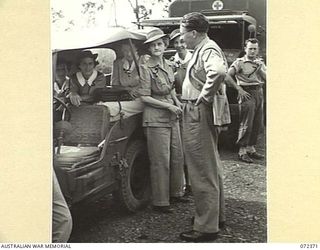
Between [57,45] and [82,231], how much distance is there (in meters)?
0.45

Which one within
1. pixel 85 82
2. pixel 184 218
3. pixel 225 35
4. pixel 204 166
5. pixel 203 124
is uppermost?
pixel 225 35

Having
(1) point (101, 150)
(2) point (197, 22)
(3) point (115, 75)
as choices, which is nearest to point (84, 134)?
(1) point (101, 150)

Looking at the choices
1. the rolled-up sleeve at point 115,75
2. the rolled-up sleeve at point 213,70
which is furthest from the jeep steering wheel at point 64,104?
the rolled-up sleeve at point 213,70

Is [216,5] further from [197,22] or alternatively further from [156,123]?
[156,123]

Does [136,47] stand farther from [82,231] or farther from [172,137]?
[82,231]

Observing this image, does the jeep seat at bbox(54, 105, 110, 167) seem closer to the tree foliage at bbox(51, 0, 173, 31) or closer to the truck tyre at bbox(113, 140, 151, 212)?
the truck tyre at bbox(113, 140, 151, 212)

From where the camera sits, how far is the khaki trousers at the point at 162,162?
4.55 feet

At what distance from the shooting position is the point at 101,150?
4.50 ft

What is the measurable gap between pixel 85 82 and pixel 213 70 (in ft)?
1.02

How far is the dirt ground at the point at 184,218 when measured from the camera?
136 cm

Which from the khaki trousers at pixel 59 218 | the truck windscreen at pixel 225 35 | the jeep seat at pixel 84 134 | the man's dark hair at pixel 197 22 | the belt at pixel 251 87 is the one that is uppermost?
the man's dark hair at pixel 197 22

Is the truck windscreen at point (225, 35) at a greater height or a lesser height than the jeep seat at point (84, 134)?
greater

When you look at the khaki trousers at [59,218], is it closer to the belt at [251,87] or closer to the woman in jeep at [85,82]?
the woman in jeep at [85,82]
